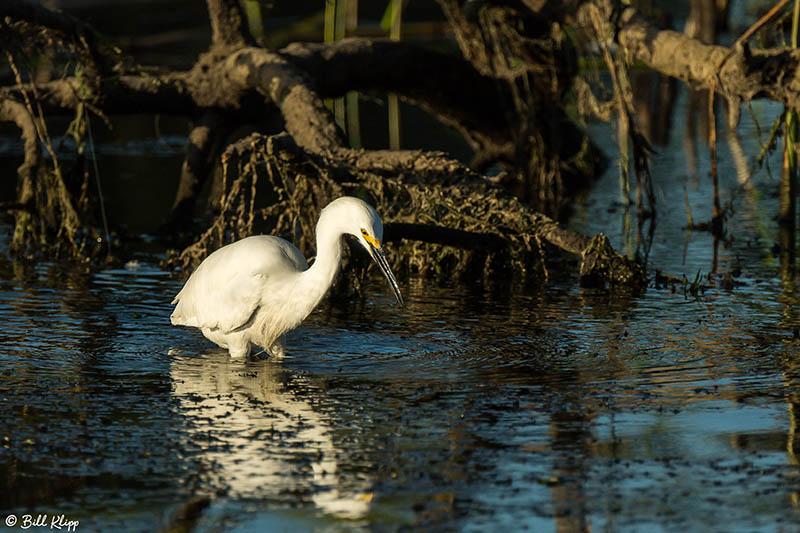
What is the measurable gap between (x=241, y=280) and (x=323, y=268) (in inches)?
22.9

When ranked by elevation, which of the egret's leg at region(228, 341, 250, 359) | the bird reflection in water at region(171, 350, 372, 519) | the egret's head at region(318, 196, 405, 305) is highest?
the egret's head at region(318, 196, 405, 305)

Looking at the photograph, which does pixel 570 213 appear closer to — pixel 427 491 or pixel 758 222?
pixel 758 222

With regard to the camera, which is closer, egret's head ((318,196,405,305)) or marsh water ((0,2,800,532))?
marsh water ((0,2,800,532))

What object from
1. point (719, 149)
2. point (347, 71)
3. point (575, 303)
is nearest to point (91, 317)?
point (575, 303)

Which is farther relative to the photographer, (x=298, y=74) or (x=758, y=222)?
(x=758, y=222)

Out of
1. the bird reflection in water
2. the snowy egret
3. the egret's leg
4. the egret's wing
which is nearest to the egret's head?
the snowy egret

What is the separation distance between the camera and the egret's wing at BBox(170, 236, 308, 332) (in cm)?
717

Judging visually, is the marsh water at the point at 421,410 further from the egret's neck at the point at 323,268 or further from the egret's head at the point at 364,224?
the egret's head at the point at 364,224

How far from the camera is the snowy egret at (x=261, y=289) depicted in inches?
272

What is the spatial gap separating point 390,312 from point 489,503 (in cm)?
376

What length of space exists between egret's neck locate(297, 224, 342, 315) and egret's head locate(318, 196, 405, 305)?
13 cm

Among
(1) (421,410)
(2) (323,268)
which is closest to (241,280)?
(2) (323,268)

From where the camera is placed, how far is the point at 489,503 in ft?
Answer: 15.7

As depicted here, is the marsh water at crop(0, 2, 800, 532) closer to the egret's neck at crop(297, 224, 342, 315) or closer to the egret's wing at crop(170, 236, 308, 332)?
the egret's wing at crop(170, 236, 308, 332)
